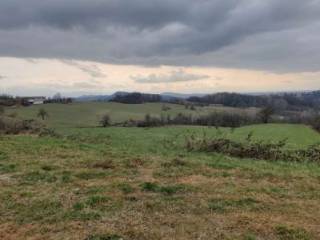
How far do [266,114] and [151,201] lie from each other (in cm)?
6490

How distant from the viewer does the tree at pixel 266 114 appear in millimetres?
70438

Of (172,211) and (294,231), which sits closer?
(294,231)

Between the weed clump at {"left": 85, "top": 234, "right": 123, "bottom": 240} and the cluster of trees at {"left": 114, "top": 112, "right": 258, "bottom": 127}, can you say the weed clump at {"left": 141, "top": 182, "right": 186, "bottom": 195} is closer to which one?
the weed clump at {"left": 85, "top": 234, "right": 123, "bottom": 240}

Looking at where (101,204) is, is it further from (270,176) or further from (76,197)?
(270,176)

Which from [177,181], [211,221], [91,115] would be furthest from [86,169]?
[91,115]

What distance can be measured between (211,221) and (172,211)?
87cm

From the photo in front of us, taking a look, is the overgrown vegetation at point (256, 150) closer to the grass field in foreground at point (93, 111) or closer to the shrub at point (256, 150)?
the shrub at point (256, 150)

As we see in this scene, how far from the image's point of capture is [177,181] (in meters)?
10.8

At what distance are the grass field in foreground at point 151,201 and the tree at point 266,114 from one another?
58.7 metres

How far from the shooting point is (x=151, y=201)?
8.47m

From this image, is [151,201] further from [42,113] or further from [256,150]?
[42,113]

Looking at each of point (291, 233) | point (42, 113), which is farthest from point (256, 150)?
point (42, 113)

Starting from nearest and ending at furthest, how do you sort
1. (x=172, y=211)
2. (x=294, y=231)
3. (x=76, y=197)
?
1. (x=294, y=231)
2. (x=172, y=211)
3. (x=76, y=197)

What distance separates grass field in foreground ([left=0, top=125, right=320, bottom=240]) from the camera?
6.75 m
